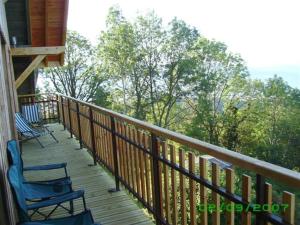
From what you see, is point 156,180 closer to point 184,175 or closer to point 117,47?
point 184,175

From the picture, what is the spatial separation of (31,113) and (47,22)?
2.20 meters

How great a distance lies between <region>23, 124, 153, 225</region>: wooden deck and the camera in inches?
133

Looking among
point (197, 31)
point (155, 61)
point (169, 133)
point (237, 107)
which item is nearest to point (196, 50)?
point (197, 31)

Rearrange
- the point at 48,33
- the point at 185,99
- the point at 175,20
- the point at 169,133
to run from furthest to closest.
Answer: the point at 185,99, the point at 175,20, the point at 48,33, the point at 169,133

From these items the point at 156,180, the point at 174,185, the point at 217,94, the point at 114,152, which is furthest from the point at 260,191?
the point at 217,94

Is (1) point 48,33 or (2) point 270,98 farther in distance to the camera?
(2) point 270,98

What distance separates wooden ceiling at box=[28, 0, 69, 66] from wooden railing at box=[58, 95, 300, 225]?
356 cm

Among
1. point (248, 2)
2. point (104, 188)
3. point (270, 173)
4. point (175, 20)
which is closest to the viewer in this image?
point (270, 173)

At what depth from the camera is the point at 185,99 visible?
952 inches

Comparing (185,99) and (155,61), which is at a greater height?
(155,61)

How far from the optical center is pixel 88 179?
4504 millimetres

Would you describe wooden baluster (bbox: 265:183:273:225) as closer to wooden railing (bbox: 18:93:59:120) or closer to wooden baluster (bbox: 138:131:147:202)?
wooden baluster (bbox: 138:131:147:202)

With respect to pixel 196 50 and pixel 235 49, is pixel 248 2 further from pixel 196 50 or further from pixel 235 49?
pixel 196 50

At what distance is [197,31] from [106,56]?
633 cm
